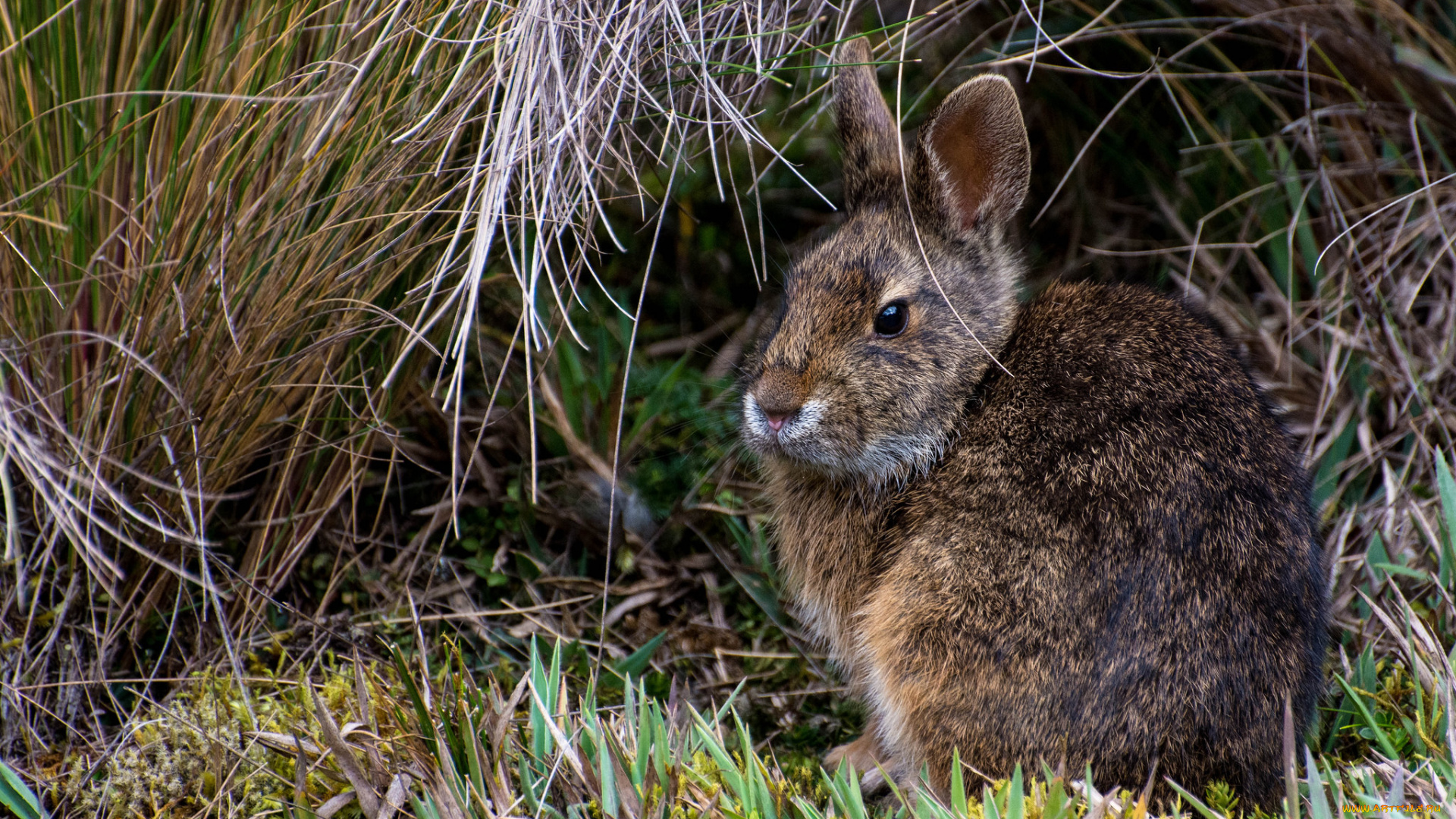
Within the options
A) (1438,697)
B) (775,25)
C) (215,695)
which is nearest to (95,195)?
(215,695)

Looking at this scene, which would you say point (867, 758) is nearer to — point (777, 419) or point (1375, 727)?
point (777, 419)

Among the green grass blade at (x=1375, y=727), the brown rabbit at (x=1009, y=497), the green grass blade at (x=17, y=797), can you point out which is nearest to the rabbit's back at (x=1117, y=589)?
the brown rabbit at (x=1009, y=497)

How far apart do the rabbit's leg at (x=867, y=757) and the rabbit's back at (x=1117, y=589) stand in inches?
13.0

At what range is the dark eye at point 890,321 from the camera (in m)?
3.79

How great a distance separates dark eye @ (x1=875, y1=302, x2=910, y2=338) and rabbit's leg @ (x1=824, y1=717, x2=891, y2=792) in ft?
3.98

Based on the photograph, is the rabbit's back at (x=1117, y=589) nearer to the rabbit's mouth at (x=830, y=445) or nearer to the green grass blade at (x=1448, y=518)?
the rabbit's mouth at (x=830, y=445)

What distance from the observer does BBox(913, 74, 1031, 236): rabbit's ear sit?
369 cm

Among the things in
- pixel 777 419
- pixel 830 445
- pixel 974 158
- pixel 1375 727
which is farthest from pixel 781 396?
pixel 1375 727

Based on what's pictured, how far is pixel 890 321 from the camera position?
3797mm

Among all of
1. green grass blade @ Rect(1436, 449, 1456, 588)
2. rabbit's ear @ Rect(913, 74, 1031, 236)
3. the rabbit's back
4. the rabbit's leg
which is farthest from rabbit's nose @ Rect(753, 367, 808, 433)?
green grass blade @ Rect(1436, 449, 1456, 588)

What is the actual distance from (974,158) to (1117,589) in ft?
4.79

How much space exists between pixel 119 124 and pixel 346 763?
1.92 meters

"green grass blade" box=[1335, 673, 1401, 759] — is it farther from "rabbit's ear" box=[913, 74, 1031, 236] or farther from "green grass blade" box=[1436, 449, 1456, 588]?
"rabbit's ear" box=[913, 74, 1031, 236]

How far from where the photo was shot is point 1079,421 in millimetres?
3455
